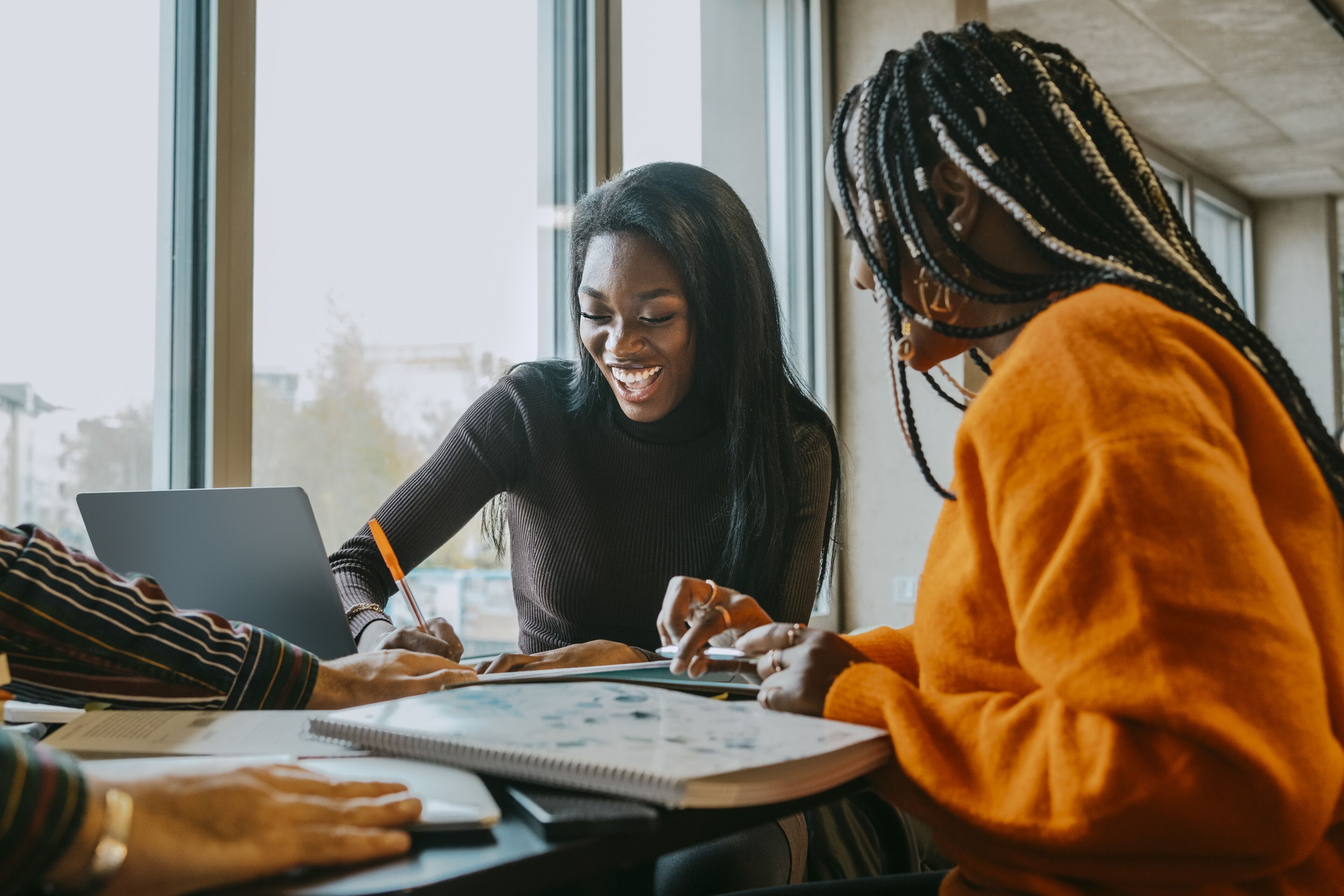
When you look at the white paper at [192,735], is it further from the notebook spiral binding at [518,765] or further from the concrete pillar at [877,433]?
the concrete pillar at [877,433]

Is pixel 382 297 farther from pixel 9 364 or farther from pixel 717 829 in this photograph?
pixel 717 829

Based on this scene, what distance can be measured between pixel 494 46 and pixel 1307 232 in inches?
247

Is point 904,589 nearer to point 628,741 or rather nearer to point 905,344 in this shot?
point 905,344

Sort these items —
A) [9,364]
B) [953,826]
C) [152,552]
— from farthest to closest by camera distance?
[9,364] < [152,552] < [953,826]

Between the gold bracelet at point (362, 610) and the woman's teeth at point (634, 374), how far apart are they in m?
0.51

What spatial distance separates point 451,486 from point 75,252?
0.66 metres

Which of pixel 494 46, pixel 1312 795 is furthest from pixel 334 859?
pixel 494 46

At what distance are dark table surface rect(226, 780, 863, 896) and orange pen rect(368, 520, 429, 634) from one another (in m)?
0.78

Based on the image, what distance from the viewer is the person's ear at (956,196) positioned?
0.86 m

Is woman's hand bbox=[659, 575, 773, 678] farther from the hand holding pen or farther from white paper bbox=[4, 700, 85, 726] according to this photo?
white paper bbox=[4, 700, 85, 726]

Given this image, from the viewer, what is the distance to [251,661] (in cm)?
90

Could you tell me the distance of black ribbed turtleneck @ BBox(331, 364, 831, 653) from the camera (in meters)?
1.67

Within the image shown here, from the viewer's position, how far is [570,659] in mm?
1237

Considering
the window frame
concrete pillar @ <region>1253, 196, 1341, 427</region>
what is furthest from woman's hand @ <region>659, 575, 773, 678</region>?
concrete pillar @ <region>1253, 196, 1341, 427</region>
